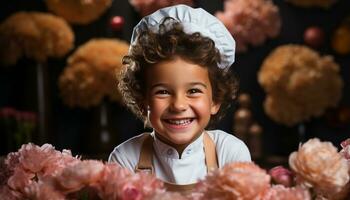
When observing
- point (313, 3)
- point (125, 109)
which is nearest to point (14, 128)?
point (125, 109)

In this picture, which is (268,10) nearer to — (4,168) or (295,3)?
(295,3)

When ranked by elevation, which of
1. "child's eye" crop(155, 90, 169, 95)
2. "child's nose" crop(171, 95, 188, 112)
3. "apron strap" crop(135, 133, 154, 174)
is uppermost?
"child's eye" crop(155, 90, 169, 95)

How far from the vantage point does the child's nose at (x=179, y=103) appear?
62cm

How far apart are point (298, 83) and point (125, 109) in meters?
0.60

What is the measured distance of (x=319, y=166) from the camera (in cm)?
45

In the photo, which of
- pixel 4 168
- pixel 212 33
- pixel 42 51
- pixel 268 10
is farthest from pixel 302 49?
pixel 4 168

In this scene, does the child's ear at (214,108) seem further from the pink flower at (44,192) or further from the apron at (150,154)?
the pink flower at (44,192)

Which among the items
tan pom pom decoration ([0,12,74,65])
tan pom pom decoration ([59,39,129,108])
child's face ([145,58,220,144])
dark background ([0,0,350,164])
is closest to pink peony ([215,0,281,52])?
dark background ([0,0,350,164])

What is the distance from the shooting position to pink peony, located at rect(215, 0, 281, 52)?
7.29ft

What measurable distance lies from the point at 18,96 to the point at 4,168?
5.75 ft

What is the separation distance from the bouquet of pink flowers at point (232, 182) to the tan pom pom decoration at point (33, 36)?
1.67 m

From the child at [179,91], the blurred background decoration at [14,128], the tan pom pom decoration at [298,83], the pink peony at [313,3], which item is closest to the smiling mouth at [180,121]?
the child at [179,91]

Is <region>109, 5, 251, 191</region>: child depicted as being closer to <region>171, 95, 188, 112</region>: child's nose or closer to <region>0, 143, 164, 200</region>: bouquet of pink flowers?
<region>171, 95, 188, 112</region>: child's nose

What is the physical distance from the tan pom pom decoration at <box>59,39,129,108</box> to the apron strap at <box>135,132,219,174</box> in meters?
1.41
